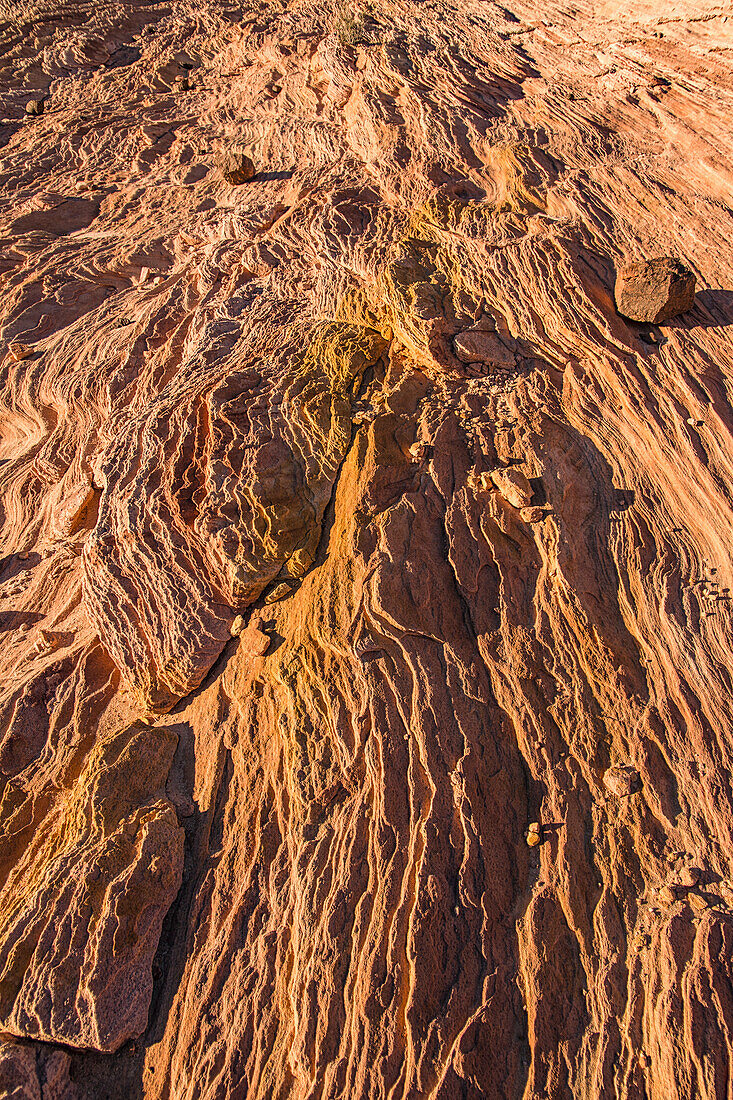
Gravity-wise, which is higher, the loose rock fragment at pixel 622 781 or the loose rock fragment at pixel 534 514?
the loose rock fragment at pixel 534 514

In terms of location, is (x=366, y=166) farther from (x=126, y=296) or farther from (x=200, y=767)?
(x=200, y=767)

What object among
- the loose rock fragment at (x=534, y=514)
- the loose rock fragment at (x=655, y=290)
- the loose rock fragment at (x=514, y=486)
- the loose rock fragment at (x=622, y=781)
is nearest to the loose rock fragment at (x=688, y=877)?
the loose rock fragment at (x=622, y=781)

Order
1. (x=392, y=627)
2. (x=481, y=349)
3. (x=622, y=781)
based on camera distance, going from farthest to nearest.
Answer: (x=481, y=349)
(x=392, y=627)
(x=622, y=781)

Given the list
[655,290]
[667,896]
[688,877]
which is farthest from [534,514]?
[655,290]

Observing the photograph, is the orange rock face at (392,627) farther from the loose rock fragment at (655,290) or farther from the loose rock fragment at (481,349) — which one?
the loose rock fragment at (655,290)

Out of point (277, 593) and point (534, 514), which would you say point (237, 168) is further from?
point (534, 514)

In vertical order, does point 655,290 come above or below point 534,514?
above

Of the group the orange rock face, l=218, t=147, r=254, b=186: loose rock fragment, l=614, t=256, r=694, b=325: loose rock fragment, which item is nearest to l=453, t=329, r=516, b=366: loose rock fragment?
the orange rock face
